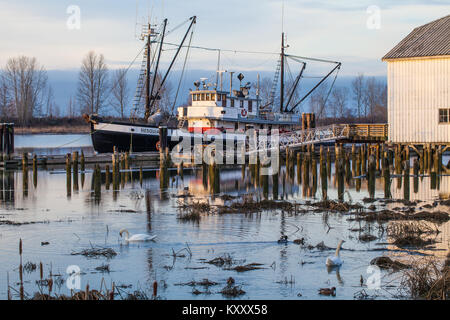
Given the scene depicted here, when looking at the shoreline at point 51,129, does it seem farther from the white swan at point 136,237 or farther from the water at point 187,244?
the white swan at point 136,237

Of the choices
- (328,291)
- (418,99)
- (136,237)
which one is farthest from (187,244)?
(418,99)

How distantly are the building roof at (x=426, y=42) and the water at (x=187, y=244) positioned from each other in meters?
8.34

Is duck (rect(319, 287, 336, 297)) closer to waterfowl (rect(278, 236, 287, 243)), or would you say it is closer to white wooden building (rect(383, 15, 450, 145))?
waterfowl (rect(278, 236, 287, 243))

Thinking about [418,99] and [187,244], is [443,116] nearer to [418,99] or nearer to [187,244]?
[418,99]

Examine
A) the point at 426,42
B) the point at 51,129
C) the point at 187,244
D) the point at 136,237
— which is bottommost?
the point at 187,244

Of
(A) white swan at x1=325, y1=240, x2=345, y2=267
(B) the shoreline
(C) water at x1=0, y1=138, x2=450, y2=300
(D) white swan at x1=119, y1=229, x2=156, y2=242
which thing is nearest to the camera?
(C) water at x1=0, y1=138, x2=450, y2=300

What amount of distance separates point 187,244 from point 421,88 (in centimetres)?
2123

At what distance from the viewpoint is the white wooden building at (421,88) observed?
33125 millimetres

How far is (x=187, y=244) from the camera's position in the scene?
16.8 meters

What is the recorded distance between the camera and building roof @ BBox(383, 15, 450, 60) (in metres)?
33.2

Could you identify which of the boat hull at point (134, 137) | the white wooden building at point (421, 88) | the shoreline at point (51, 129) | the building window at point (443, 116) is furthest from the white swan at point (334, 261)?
the shoreline at point (51, 129)

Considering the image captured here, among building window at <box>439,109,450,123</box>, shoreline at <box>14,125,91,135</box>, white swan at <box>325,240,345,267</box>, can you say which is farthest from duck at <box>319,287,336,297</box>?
shoreline at <box>14,125,91,135</box>

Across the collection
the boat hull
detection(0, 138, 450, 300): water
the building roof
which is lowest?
detection(0, 138, 450, 300): water
